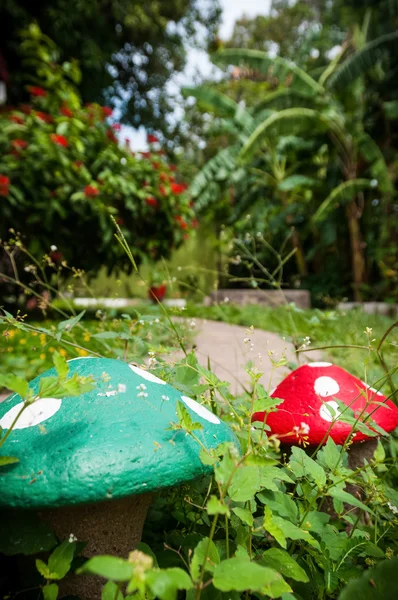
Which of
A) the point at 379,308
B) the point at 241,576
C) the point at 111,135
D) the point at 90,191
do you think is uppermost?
→ the point at 111,135

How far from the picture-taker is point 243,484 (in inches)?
29.9

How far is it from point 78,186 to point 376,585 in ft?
14.9

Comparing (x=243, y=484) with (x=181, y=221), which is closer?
(x=243, y=484)

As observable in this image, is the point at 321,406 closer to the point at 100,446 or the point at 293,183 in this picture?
the point at 100,446

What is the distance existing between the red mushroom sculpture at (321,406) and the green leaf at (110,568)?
2.08ft

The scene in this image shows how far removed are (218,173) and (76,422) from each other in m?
10.3

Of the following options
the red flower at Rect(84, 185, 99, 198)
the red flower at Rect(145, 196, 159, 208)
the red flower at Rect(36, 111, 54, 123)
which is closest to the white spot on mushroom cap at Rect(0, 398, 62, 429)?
the red flower at Rect(84, 185, 99, 198)

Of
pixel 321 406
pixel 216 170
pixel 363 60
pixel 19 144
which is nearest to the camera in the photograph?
pixel 321 406

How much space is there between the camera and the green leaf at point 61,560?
74 cm

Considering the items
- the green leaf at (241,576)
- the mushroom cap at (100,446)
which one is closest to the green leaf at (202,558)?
the green leaf at (241,576)

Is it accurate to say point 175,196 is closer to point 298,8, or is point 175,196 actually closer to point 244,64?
point 244,64

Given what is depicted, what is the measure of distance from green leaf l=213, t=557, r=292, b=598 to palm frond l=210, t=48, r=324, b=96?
32.2 feet

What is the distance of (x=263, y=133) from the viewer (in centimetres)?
885

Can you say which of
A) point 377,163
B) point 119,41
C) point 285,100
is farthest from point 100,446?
point 119,41
